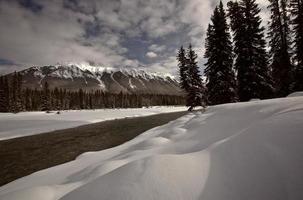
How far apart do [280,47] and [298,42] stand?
3.10 m

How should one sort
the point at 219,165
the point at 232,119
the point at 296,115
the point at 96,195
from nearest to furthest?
1. the point at 96,195
2. the point at 219,165
3. the point at 296,115
4. the point at 232,119

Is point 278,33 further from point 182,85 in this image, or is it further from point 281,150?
point 281,150

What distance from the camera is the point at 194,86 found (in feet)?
95.0

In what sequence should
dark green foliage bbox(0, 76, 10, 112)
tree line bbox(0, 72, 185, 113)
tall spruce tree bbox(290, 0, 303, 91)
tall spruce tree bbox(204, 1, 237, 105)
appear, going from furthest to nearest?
tree line bbox(0, 72, 185, 113)
dark green foliage bbox(0, 76, 10, 112)
tall spruce tree bbox(204, 1, 237, 105)
tall spruce tree bbox(290, 0, 303, 91)

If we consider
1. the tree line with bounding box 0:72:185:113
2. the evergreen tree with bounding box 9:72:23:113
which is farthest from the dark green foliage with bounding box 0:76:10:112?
the evergreen tree with bounding box 9:72:23:113

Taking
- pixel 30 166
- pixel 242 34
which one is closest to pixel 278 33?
pixel 242 34

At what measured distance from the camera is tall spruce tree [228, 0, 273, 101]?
2136 cm

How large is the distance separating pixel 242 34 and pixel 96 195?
24625 mm

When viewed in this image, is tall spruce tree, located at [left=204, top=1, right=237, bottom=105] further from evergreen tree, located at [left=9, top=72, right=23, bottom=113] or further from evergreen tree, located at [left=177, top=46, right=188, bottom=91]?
evergreen tree, located at [left=9, top=72, right=23, bottom=113]

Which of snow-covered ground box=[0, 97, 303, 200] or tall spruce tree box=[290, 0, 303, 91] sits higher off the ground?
tall spruce tree box=[290, 0, 303, 91]

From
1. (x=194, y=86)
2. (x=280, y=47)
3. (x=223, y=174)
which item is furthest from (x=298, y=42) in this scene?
(x=223, y=174)

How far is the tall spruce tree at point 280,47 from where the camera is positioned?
2150 centimetres

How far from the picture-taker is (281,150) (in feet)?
Result: 12.2

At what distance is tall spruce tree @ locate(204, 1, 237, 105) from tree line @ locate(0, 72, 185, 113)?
57.5 meters
